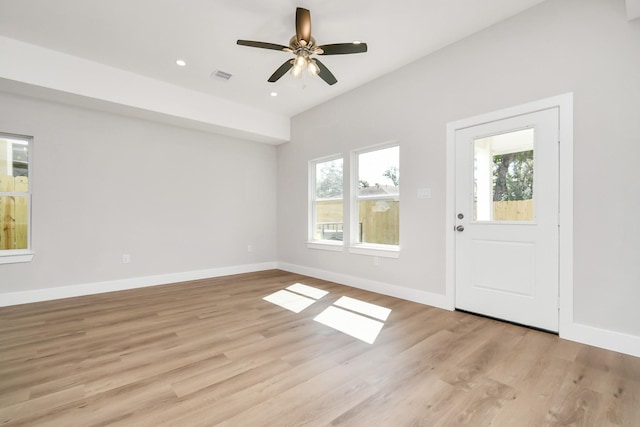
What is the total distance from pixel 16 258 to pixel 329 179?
4.40 meters

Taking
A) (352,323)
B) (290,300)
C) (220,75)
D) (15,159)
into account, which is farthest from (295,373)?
(15,159)

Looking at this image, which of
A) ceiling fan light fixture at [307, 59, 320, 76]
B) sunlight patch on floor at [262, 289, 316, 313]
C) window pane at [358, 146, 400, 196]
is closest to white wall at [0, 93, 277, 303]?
sunlight patch on floor at [262, 289, 316, 313]

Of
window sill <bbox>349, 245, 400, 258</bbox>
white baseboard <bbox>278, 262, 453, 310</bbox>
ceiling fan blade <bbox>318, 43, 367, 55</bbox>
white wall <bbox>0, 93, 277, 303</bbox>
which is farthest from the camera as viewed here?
window sill <bbox>349, 245, 400, 258</bbox>

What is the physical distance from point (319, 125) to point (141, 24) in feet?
9.29

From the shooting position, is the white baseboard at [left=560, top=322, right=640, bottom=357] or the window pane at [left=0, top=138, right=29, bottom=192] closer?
the white baseboard at [left=560, top=322, right=640, bottom=357]

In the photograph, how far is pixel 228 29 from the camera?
3.01 meters

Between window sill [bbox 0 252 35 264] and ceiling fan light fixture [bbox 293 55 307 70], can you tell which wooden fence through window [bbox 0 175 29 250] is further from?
ceiling fan light fixture [bbox 293 55 307 70]

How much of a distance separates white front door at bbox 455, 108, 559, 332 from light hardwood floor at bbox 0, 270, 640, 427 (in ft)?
0.90

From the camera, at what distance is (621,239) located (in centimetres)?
226

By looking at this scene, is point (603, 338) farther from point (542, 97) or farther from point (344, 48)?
point (344, 48)

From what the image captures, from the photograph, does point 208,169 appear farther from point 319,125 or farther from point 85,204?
point 319,125

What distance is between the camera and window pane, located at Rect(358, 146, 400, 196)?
4.00 meters

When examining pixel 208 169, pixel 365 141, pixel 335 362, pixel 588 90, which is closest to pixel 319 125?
pixel 365 141

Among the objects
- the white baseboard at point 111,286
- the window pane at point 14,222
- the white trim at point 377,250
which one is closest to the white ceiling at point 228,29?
the window pane at point 14,222
